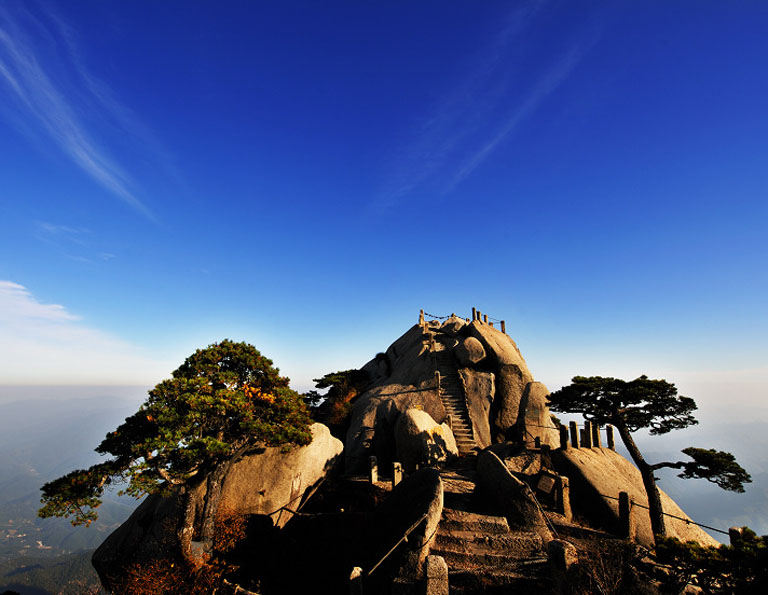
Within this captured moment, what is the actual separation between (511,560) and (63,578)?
167 metres

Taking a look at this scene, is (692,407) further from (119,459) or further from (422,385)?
(119,459)

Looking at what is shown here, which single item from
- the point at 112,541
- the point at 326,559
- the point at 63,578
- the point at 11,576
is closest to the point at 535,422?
the point at 326,559

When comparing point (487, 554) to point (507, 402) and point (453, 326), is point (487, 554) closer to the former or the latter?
point (507, 402)

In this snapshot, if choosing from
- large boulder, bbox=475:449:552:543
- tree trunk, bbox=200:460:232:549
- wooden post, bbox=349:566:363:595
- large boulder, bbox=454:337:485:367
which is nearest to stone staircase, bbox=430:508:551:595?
large boulder, bbox=475:449:552:543

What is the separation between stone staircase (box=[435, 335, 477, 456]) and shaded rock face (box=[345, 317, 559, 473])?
14.1 inches

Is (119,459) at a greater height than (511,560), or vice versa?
(119,459)

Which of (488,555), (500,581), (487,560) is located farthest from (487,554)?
(500,581)

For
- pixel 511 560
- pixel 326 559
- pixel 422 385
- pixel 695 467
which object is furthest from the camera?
pixel 422 385

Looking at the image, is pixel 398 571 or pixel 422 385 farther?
pixel 422 385

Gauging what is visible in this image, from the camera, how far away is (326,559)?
1235cm

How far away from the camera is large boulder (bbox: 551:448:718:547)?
1564cm

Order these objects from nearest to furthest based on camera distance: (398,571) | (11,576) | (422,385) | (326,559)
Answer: (398,571), (326,559), (422,385), (11,576)

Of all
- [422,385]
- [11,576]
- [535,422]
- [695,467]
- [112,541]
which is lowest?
[11,576]

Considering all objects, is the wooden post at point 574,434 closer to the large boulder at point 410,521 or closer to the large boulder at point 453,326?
the large boulder at point 410,521
